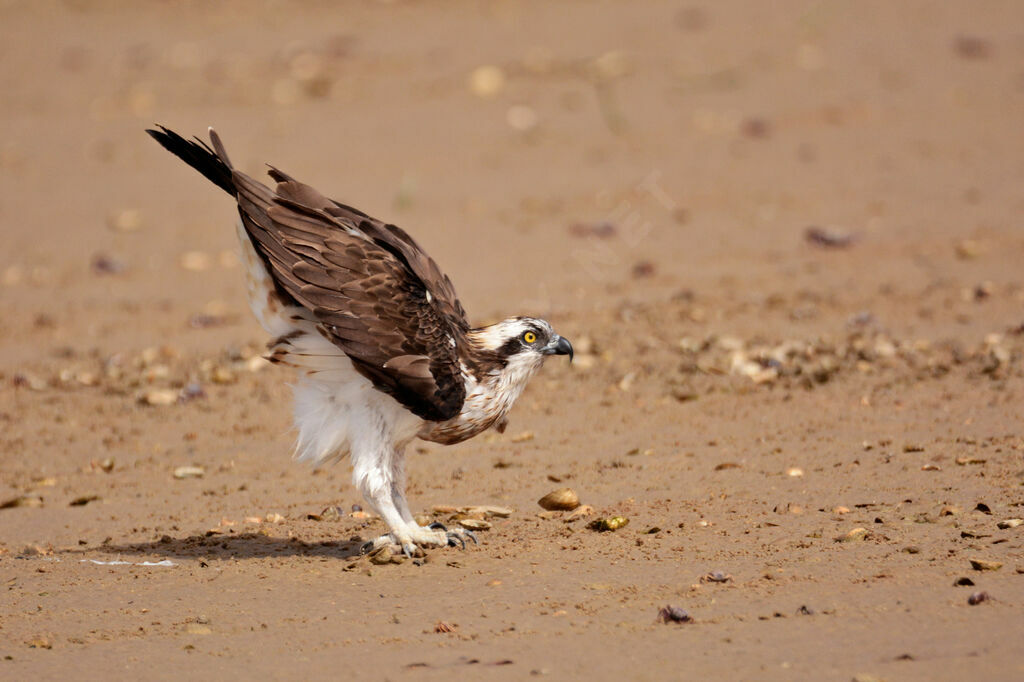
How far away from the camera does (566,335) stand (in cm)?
1036

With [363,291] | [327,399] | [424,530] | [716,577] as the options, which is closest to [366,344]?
[363,291]

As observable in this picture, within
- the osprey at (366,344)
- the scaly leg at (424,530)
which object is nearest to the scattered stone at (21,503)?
the osprey at (366,344)

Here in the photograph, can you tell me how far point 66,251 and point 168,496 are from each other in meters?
6.59

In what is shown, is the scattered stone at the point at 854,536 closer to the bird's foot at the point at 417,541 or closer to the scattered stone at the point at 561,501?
the scattered stone at the point at 561,501

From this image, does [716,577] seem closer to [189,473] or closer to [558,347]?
[558,347]

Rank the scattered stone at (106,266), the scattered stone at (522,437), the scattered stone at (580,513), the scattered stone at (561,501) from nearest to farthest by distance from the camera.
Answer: the scattered stone at (580,513)
the scattered stone at (561,501)
the scattered stone at (522,437)
the scattered stone at (106,266)

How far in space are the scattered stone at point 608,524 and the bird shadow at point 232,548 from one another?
1212 millimetres

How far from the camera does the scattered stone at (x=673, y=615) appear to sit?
206 inches

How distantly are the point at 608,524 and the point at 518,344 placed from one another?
102cm

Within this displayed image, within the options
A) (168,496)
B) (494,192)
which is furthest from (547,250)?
(168,496)

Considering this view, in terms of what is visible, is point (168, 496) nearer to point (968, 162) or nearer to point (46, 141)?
point (46, 141)

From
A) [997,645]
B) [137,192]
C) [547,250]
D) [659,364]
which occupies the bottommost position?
[997,645]

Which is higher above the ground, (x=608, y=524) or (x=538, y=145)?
(x=538, y=145)

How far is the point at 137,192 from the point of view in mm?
14719
